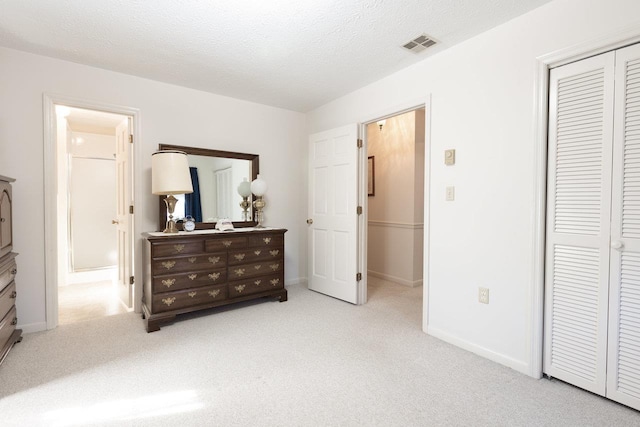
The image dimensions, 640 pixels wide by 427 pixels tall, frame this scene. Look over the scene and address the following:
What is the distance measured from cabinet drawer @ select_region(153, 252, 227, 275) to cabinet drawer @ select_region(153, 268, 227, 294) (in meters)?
0.05

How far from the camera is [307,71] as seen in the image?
301cm

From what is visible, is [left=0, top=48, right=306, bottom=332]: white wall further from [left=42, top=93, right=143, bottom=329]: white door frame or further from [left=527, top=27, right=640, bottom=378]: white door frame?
[left=527, top=27, right=640, bottom=378]: white door frame

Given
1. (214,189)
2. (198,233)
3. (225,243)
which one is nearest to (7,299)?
(198,233)

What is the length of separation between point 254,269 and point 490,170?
244 cm

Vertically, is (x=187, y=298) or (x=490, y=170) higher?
(x=490, y=170)

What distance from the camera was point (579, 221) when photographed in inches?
74.0

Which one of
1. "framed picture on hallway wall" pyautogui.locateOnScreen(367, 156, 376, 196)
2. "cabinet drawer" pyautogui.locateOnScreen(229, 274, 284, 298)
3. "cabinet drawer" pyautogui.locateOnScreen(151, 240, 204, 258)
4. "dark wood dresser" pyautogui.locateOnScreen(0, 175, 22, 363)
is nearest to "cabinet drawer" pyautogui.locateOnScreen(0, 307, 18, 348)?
"dark wood dresser" pyautogui.locateOnScreen(0, 175, 22, 363)

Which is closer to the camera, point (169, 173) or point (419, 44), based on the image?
point (419, 44)

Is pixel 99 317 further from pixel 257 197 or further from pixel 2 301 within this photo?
pixel 257 197

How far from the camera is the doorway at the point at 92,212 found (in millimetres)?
3555

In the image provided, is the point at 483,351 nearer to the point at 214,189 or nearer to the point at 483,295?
the point at 483,295

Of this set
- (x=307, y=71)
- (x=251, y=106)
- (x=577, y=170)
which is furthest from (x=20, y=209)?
(x=577, y=170)

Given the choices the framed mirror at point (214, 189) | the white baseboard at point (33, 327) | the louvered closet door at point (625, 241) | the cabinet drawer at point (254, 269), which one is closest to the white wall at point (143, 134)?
the white baseboard at point (33, 327)

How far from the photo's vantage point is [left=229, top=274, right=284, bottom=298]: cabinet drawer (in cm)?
328
